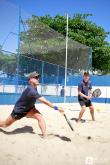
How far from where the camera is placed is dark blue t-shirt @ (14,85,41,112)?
7.19 m

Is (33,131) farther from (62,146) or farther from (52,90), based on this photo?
(52,90)

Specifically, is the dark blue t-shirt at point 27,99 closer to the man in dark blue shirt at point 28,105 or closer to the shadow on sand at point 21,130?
the man in dark blue shirt at point 28,105

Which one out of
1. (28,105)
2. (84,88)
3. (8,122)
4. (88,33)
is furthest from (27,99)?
(88,33)

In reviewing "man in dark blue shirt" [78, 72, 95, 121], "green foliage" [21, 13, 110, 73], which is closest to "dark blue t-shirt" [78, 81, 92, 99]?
"man in dark blue shirt" [78, 72, 95, 121]

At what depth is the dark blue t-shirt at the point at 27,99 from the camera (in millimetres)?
7191

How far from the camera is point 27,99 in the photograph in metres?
7.25

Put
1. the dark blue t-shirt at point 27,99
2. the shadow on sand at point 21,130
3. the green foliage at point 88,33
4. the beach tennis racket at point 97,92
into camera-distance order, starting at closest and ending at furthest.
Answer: the dark blue t-shirt at point 27,99, the shadow on sand at point 21,130, the beach tennis racket at point 97,92, the green foliage at point 88,33

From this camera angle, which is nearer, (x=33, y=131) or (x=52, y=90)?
(x=33, y=131)

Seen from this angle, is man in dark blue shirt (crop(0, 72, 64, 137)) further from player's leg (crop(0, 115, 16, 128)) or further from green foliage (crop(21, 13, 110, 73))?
green foliage (crop(21, 13, 110, 73))

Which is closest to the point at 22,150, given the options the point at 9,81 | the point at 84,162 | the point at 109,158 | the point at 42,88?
the point at 84,162

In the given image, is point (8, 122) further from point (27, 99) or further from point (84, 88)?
point (84, 88)

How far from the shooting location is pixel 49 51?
845 inches

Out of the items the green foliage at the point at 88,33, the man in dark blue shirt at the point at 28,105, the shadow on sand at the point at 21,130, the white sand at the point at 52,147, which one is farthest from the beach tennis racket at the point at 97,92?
the man in dark blue shirt at the point at 28,105

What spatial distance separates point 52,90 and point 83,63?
174 inches
